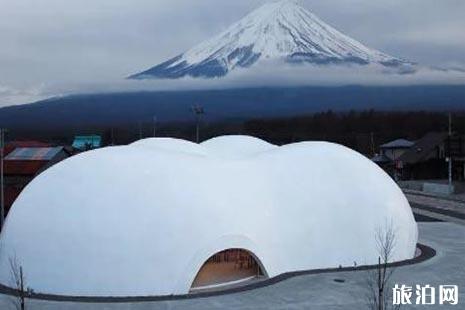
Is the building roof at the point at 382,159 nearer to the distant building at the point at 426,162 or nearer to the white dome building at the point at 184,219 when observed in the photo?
the distant building at the point at 426,162

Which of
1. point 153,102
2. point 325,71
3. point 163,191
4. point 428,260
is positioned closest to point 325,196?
point 428,260

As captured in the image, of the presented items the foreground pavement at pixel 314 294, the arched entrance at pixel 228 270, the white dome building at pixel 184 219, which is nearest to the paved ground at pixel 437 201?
the white dome building at pixel 184 219

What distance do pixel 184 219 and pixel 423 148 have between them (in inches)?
2104

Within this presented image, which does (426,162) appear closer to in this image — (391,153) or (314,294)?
(391,153)

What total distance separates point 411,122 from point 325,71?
192 feet

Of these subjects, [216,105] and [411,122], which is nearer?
[411,122]

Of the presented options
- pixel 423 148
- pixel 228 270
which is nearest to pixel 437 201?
pixel 423 148

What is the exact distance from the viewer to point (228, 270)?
63.7ft

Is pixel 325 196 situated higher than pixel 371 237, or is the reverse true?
pixel 325 196

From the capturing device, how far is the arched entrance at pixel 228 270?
1875cm

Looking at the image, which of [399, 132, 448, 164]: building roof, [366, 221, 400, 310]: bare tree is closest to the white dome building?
[366, 221, 400, 310]: bare tree

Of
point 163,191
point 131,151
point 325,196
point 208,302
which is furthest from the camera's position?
point 325,196

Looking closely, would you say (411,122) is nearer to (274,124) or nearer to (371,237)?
(274,124)

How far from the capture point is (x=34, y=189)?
20062mm
